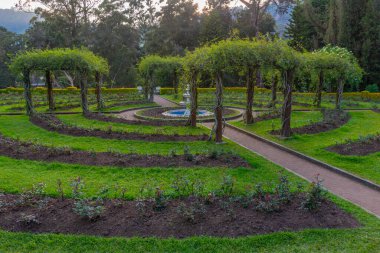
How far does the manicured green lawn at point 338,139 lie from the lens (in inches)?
382

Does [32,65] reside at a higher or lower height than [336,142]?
higher

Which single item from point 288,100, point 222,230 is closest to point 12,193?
point 222,230

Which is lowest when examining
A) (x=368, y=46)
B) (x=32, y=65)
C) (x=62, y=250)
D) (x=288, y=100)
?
(x=62, y=250)

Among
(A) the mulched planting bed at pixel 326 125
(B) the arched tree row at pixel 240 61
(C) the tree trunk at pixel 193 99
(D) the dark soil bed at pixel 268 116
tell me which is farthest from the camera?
(D) the dark soil bed at pixel 268 116

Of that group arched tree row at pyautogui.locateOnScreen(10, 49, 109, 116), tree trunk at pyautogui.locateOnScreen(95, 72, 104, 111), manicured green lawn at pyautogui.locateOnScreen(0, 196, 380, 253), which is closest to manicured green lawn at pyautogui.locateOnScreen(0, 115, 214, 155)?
manicured green lawn at pyautogui.locateOnScreen(0, 196, 380, 253)

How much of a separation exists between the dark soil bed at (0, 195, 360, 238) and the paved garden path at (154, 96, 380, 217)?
1.17 metres

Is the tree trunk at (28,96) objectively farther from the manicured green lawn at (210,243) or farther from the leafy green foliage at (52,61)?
the manicured green lawn at (210,243)

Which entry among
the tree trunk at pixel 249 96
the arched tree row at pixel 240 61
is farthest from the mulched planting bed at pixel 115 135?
the tree trunk at pixel 249 96

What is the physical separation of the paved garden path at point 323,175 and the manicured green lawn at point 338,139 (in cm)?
49

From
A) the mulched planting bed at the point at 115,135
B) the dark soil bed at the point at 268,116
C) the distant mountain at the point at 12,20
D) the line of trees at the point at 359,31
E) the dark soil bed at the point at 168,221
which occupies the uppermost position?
the distant mountain at the point at 12,20

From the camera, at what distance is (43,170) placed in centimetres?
929

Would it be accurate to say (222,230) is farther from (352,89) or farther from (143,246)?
(352,89)

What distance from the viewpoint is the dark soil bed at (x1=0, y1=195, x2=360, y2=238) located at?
19.9ft

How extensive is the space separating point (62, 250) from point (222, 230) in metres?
2.67
